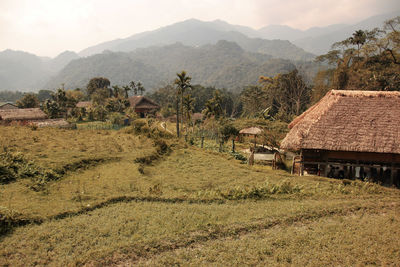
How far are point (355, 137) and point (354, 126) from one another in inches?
24.8

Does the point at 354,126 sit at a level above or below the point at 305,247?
above

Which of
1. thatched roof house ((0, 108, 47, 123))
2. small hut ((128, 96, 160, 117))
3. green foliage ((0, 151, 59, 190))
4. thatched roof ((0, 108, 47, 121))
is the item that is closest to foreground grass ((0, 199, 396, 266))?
green foliage ((0, 151, 59, 190))

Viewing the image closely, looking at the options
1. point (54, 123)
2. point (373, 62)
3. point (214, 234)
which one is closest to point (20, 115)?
point (54, 123)

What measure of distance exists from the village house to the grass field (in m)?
1.96

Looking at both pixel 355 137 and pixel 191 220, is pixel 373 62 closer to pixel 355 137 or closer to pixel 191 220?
pixel 355 137

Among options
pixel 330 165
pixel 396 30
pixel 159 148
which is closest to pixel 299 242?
pixel 330 165

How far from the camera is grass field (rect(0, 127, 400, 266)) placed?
5.66 meters

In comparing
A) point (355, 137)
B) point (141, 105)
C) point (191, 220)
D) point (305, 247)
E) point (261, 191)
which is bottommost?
point (305, 247)

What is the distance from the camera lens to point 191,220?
717 centimetres

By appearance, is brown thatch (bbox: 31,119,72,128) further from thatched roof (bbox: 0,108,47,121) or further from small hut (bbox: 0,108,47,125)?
thatched roof (bbox: 0,108,47,121)

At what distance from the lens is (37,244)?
5898 mm

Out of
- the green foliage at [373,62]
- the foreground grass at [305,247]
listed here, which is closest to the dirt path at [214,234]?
the foreground grass at [305,247]

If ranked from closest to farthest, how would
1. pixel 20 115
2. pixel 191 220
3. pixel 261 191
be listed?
pixel 191 220 < pixel 261 191 < pixel 20 115

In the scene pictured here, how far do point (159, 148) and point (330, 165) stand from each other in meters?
9.87
